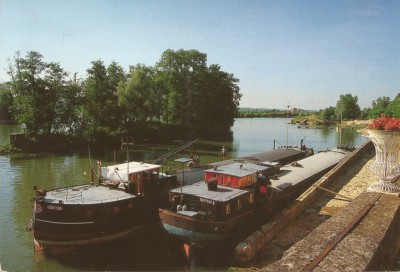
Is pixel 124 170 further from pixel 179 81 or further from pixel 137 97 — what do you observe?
pixel 179 81

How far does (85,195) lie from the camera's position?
19.4 m

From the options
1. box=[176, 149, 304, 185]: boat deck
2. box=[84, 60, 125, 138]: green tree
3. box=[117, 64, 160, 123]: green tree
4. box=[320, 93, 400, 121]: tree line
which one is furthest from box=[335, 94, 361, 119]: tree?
box=[176, 149, 304, 185]: boat deck

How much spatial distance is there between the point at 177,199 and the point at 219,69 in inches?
2856

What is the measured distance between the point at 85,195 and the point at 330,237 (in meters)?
13.9

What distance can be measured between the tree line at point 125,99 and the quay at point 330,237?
4439 cm

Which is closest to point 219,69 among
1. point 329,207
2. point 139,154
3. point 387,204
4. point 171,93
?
point 171,93

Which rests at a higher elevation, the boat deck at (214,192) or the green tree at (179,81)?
the green tree at (179,81)

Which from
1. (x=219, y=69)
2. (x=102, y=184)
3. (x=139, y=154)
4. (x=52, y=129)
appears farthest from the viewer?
(x=219, y=69)

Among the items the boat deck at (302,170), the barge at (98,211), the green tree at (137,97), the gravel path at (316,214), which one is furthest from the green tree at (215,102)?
the barge at (98,211)

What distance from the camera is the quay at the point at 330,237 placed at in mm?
10375

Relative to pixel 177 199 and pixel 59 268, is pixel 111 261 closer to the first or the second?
pixel 59 268

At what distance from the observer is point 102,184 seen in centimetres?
2188

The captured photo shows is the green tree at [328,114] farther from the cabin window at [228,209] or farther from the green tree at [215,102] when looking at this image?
the cabin window at [228,209]

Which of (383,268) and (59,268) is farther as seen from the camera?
(59,268)
